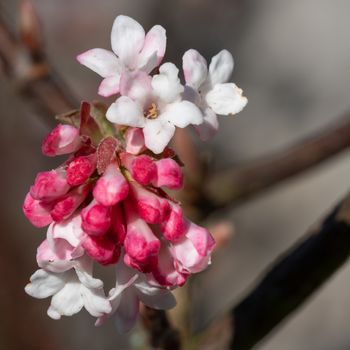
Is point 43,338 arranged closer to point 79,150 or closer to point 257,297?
point 257,297

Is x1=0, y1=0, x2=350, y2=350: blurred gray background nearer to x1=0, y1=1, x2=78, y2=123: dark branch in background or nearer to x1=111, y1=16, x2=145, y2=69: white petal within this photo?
x1=0, y1=1, x2=78, y2=123: dark branch in background

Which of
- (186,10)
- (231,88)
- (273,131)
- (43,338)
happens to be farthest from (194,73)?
(186,10)

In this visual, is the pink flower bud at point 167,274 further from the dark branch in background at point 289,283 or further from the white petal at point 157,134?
the dark branch in background at point 289,283

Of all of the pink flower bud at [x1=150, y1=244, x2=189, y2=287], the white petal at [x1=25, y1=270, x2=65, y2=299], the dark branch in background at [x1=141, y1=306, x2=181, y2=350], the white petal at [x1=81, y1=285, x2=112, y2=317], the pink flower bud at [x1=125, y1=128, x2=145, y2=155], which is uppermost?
the pink flower bud at [x1=125, y1=128, x2=145, y2=155]

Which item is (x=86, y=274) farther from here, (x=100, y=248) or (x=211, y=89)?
(x=211, y=89)

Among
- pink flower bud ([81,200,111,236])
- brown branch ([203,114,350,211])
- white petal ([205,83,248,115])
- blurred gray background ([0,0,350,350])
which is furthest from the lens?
blurred gray background ([0,0,350,350])

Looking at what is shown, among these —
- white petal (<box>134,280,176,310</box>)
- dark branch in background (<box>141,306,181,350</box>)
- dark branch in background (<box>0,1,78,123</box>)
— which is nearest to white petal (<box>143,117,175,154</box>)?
white petal (<box>134,280,176,310</box>)
